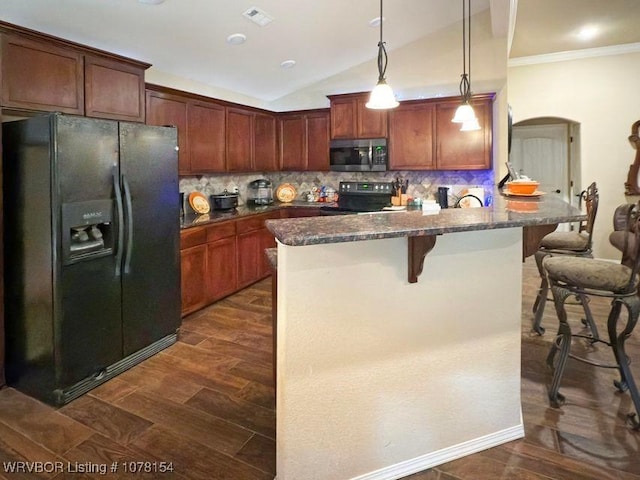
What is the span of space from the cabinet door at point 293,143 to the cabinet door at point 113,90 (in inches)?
98.2

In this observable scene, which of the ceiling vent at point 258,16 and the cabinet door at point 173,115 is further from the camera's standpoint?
the cabinet door at point 173,115

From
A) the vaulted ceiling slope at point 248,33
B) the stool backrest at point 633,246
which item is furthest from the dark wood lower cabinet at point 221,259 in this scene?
the stool backrest at point 633,246

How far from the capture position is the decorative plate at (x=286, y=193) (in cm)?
582

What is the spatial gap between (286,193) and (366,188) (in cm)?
130

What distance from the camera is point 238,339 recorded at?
3309 mm

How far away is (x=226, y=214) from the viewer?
14.4 ft

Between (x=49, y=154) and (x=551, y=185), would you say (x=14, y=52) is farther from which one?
(x=551, y=185)

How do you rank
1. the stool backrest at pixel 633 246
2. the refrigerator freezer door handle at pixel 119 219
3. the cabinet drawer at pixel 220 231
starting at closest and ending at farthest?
the stool backrest at pixel 633 246 < the refrigerator freezer door handle at pixel 119 219 < the cabinet drawer at pixel 220 231

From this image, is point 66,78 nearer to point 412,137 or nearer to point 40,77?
point 40,77

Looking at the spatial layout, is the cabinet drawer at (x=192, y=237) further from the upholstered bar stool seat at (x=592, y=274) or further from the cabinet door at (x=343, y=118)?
the upholstered bar stool seat at (x=592, y=274)

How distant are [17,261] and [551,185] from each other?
23.8 feet

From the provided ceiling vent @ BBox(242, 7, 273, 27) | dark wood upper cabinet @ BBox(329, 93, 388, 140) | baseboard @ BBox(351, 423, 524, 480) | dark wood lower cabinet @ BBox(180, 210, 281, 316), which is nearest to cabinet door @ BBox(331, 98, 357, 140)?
dark wood upper cabinet @ BBox(329, 93, 388, 140)

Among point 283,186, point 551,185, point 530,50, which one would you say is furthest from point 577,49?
point 283,186

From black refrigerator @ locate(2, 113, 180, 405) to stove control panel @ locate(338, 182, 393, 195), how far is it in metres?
2.78
